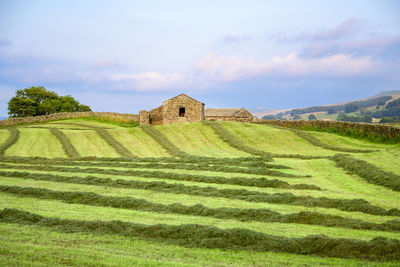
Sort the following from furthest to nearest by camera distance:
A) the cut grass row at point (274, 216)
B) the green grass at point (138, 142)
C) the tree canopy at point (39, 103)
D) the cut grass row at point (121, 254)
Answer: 1. the tree canopy at point (39, 103)
2. the green grass at point (138, 142)
3. the cut grass row at point (274, 216)
4. the cut grass row at point (121, 254)

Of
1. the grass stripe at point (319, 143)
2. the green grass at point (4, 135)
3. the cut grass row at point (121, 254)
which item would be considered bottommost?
the cut grass row at point (121, 254)

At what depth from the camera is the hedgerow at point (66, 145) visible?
1166 inches

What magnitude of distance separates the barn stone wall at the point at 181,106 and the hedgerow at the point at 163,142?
14427 millimetres

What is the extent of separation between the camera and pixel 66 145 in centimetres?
3322

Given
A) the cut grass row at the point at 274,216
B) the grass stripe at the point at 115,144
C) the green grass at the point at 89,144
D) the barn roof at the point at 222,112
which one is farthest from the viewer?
the barn roof at the point at 222,112

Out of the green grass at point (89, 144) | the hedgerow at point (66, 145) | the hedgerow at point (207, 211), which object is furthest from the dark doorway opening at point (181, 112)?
the hedgerow at point (207, 211)

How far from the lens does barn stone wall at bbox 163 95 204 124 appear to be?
5797 cm

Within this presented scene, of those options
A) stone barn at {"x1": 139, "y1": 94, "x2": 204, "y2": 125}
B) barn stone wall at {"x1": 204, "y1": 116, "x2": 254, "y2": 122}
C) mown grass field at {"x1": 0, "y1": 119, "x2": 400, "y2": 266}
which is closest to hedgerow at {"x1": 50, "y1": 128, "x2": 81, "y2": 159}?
mown grass field at {"x1": 0, "y1": 119, "x2": 400, "y2": 266}

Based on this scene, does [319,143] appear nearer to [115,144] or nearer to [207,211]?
[115,144]

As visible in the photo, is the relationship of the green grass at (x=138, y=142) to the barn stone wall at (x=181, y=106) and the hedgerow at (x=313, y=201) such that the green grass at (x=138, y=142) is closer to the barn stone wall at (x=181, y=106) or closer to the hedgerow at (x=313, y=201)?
the barn stone wall at (x=181, y=106)

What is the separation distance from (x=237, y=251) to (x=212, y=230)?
1.09m

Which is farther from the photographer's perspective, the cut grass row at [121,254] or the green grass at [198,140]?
the green grass at [198,140]

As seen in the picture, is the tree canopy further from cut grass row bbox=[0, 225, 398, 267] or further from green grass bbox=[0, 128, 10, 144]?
cut grass row bbox=[0, 225, 398, 267]

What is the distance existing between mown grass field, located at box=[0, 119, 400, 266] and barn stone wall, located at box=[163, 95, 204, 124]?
31.9 m
